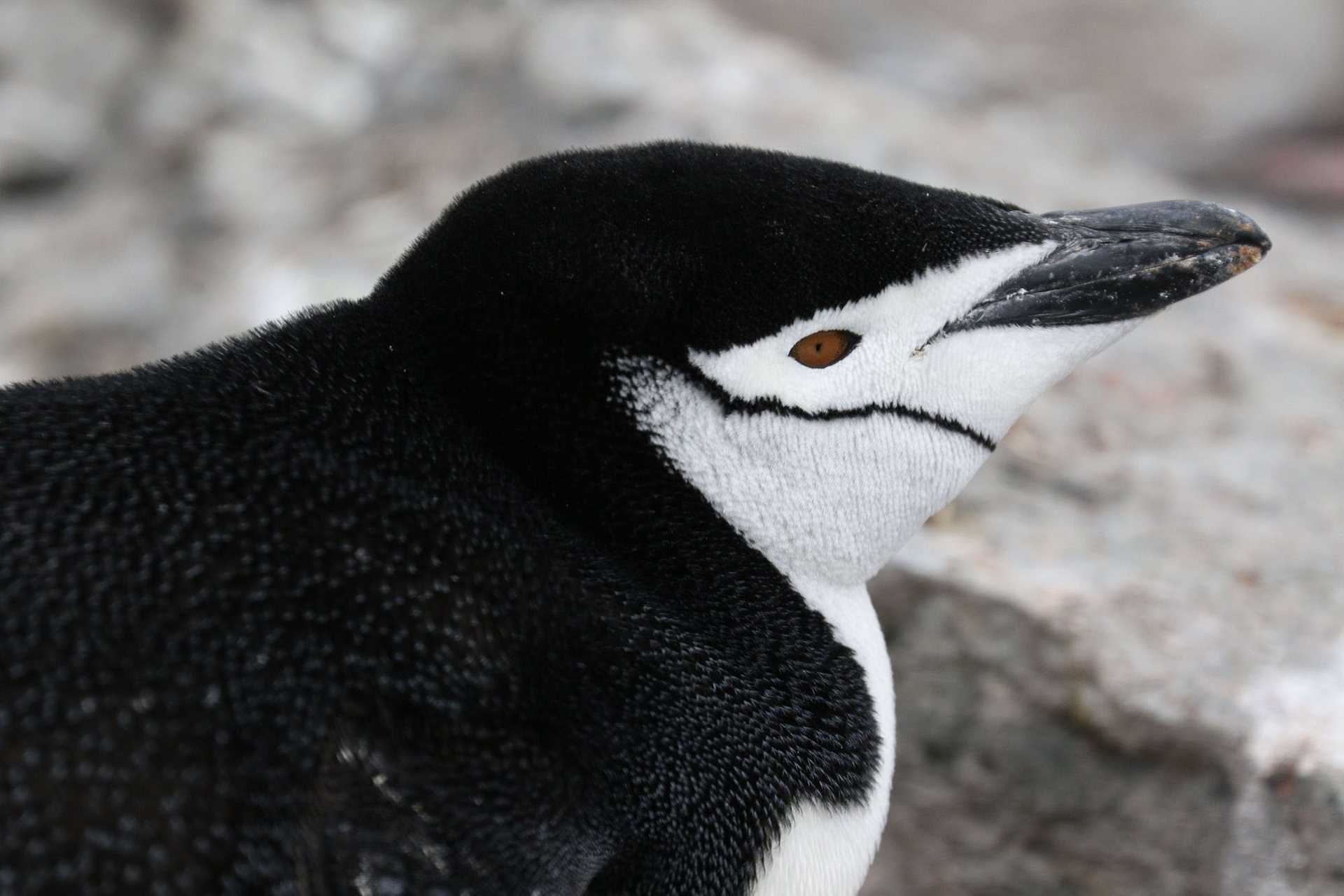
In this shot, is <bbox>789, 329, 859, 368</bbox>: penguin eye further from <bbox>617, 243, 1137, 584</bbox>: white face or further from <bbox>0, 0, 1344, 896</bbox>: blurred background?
<bbox>0, 0, 1344, 896</bbox>: blurred background

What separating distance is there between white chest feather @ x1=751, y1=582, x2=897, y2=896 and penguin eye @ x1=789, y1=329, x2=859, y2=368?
0.18 metres

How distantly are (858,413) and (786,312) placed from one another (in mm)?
107

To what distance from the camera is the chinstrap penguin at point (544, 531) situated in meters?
0.69

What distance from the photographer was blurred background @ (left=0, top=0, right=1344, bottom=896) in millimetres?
1462

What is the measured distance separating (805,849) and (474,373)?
424 millimetres

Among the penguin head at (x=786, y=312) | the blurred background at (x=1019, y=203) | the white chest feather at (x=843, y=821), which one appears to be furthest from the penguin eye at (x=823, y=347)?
the blurred background at (x=1019, y=203)

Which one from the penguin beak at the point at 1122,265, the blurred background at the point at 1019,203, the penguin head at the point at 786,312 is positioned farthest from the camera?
the blurred background at the point at 1019,203

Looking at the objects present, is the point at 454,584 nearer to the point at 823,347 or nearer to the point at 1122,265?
the point at 823,347

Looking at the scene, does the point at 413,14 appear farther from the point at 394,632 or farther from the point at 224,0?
the point at 394,632

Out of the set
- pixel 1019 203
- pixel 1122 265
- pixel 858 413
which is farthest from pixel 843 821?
pixel 1019 203

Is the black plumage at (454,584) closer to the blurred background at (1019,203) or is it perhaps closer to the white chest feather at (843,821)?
the white chest feather at (843,821)

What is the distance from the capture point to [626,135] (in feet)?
8.51

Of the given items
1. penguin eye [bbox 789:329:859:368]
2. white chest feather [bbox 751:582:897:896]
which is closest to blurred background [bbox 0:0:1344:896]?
white chest feather [bbox 751:582:897:896]

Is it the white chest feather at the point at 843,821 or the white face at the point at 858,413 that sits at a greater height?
the white face at the point at 858,413
